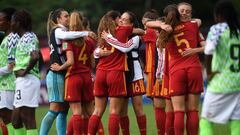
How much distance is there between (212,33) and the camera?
11953mm

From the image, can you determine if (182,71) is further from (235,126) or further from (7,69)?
(7,69)

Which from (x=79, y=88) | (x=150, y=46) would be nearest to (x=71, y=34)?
(x=79, y=88)

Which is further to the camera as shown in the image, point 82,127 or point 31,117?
point 82,127

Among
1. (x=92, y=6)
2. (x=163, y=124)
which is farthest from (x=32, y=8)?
(x=163, y=124)

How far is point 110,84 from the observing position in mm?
14938

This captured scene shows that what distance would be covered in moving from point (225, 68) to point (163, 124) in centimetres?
400

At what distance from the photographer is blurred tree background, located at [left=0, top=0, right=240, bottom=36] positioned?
50.8 metres

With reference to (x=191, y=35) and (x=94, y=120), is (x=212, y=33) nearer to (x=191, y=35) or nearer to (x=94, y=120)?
(x=191, y=35)

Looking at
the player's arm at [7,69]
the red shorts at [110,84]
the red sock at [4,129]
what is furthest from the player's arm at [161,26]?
the red sock at [4,129]

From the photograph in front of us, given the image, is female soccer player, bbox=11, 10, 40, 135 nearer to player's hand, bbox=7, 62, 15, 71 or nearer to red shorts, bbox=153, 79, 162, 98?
player's hand, bbox=7, 62, 15, 71

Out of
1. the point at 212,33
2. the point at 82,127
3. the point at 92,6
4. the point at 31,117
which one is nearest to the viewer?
the point at 212,33

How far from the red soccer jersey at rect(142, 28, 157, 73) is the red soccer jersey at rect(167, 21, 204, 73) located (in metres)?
1.93

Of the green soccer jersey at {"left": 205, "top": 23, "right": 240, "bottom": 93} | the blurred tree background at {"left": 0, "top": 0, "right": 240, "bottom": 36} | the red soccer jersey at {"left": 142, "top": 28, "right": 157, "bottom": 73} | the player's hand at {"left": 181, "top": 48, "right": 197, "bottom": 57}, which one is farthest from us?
the blurred tree background at {"left": 0, "top": 0, "right": 240, "bottom": 36}

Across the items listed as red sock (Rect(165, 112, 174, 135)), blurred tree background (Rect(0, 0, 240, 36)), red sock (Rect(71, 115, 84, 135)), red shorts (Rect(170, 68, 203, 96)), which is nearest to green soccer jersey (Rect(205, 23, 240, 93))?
red shorts (Rect(170, 68, 203, 96))
